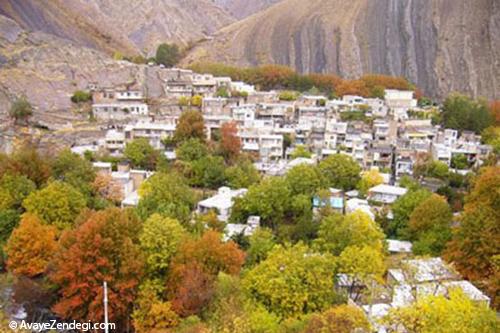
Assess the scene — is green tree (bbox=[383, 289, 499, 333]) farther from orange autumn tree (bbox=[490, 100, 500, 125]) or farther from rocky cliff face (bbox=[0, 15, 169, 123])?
rocky cliff face (bbox=[0, 15, 169, 123])

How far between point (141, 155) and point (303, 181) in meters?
8.33

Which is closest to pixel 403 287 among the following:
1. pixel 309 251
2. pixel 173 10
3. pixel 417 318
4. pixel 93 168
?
pixel 309 251

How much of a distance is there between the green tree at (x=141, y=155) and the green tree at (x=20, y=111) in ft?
23.1

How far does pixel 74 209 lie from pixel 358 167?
39.9 feet

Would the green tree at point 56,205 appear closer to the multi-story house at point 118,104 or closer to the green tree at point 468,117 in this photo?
the multi-story house at point 118,104

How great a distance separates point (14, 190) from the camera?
1969 centimetres

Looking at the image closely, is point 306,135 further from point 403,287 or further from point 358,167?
point 403,287

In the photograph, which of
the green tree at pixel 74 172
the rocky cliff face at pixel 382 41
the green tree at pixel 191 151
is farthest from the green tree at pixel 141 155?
the rocky cliff face at pixel 382 41

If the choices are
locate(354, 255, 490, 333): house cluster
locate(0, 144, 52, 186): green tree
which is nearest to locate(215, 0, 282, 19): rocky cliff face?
locate(0, 144, 52, 186): green tree

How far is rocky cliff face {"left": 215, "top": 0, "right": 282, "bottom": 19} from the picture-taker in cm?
10235

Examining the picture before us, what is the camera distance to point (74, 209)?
1917 cm

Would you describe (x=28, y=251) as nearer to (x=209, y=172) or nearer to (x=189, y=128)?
(x=209, y=172)

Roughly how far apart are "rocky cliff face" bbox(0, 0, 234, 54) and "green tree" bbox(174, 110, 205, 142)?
23.6 metres

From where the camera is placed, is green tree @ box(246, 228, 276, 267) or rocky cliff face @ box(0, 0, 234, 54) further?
rocky cliff face @ box(0, 0, 234, 54)
